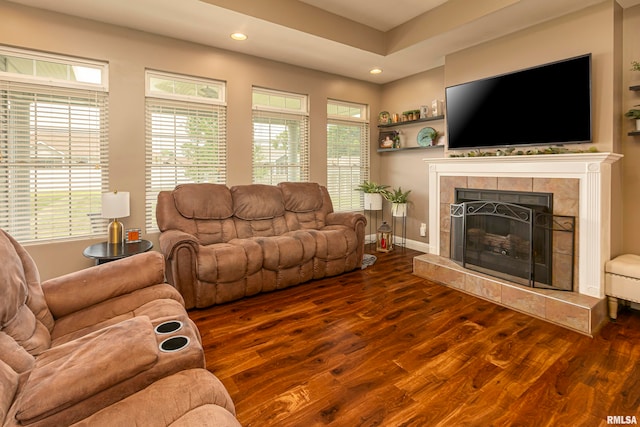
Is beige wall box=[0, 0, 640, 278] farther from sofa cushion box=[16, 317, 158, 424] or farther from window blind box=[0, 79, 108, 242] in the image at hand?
sofa cushion box=[16, 317, 158, 424]

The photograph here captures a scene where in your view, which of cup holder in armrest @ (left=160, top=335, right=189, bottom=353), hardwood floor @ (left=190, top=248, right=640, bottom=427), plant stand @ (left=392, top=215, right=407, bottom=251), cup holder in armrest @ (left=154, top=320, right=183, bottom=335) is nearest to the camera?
cup holder in armrest @ (left=160, top=335, right=189, bottom=353)

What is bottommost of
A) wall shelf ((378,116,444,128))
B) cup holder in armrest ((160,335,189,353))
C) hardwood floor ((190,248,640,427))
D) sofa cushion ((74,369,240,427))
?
hardwood floor ((190,248,640,427))

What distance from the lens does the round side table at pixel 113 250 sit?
274 cm

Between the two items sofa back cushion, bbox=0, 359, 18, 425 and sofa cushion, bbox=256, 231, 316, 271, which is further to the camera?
sofa cushion, bbox=256, 231, 316, 271

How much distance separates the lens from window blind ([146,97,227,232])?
3.68m

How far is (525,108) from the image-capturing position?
3.31 meters

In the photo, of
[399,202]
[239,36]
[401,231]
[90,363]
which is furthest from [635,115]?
[90,363]

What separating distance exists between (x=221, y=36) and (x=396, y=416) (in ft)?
12.7

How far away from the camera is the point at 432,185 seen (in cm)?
414

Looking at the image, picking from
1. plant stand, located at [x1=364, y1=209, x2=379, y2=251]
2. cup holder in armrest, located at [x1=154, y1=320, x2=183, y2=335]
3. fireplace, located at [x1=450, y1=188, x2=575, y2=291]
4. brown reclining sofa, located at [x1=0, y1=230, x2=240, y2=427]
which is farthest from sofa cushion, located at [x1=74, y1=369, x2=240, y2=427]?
plant stand, located at [x1=364, y1=209, x2=379, y2=251]

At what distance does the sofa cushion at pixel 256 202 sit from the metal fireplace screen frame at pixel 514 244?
2113mm

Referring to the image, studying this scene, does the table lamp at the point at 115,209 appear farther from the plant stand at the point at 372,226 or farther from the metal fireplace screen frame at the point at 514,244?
the plant stand at the point at 372,226

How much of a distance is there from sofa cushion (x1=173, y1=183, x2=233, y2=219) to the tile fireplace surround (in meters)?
2.57

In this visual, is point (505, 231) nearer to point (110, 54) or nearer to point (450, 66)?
point (450, 66)
